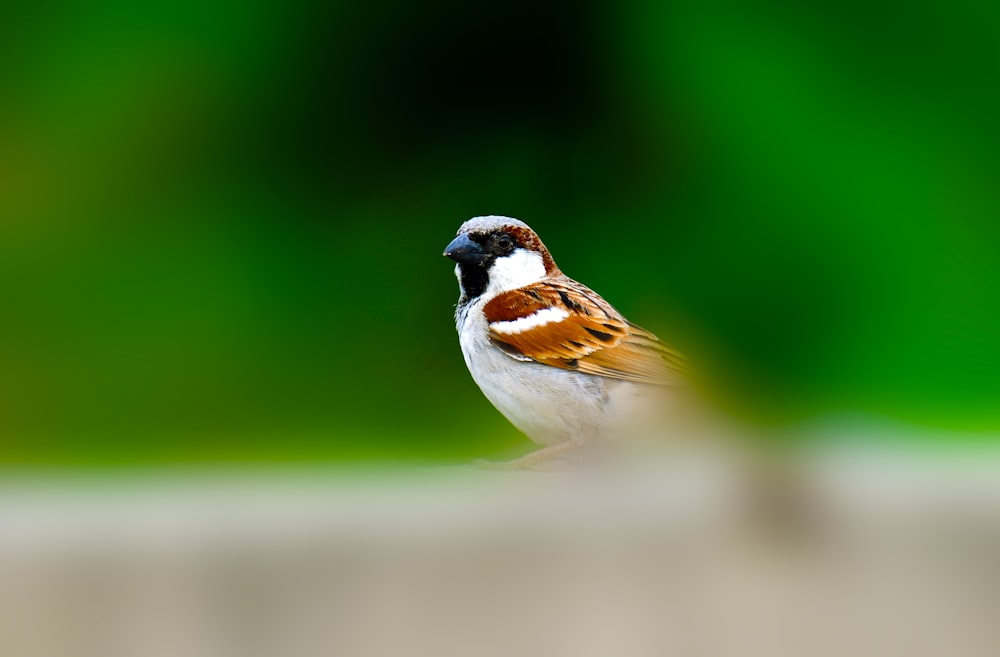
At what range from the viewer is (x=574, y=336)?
172 centimetres

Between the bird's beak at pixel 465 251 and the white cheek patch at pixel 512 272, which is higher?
the bird's beak at pixel 465 251

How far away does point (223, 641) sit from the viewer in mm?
698

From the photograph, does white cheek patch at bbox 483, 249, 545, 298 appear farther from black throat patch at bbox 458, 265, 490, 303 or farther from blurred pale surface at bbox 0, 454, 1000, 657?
blurred pale surface at bbox 0, 454, 1000, 657

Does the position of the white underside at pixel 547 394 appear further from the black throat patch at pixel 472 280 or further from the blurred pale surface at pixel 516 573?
the blurred pale surface at pixel 516 573

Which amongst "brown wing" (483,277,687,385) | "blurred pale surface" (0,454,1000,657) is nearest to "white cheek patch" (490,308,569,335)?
"brown wing" (483,277,687,385)

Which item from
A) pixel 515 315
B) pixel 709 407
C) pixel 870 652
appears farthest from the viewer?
pixel 515 315

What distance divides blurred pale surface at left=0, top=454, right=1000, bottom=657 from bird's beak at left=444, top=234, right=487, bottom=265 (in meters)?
1.01

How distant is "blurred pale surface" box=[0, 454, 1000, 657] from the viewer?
70cm

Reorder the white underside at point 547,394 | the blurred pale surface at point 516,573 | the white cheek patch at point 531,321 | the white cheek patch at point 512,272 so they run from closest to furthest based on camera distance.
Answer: the blurred pale surface at point 516,573, the white underside at point 547,394, the white cheek patch at point 531,321, the white cheek patch at point 512,272

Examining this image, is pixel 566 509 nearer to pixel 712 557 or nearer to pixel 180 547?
pixel 712 557

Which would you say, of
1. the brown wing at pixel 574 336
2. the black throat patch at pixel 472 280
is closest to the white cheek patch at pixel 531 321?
the brown wing at pixel 574 336

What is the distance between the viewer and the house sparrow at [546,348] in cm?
143

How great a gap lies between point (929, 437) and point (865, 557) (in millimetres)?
436

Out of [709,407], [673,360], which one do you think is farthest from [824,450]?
[673,360]
